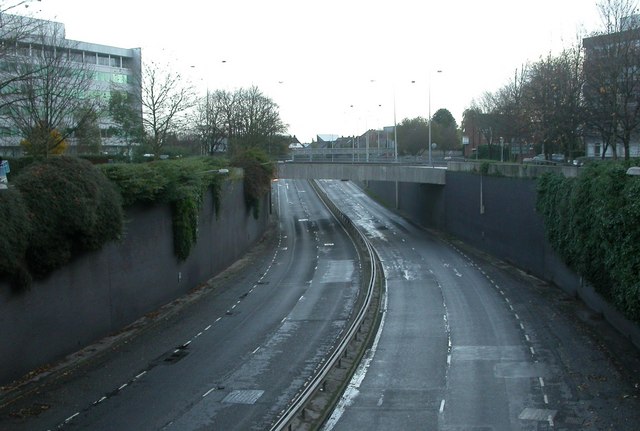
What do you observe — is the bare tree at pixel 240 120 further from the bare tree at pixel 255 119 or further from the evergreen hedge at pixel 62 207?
the evergreen hedge at pixel 62 207

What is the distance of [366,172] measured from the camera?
66.2 meters

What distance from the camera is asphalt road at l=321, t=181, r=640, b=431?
16.8m

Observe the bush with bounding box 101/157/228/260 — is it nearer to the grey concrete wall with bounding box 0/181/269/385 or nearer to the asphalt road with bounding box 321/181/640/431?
the grey concrete wall with bounding box 0/181/269/385

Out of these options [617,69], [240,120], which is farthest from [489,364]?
[240,120]

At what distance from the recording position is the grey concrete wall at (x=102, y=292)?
20.3 m

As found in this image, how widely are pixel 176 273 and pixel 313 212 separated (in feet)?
164

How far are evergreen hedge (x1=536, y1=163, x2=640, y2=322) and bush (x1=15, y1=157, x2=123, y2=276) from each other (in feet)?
52.2

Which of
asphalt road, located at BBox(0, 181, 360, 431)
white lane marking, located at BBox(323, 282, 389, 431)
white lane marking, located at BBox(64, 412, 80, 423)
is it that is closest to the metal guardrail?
asphalt road, located at BBox(0, 181, 360, 431)

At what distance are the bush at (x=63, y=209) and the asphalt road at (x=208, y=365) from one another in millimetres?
→ 3415

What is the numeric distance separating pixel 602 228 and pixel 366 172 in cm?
4301

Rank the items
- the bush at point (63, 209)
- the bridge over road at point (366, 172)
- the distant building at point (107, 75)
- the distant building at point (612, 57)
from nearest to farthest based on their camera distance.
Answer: the bush at point (63, 209) → the distant building at point (612, 57) → the distant building at point (107, 75) → the bridge over road at point (366, 172)

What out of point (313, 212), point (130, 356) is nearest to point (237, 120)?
point (313, 212)

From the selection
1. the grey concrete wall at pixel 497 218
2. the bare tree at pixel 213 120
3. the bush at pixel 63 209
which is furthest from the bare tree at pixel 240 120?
the bush at pixel 63 209

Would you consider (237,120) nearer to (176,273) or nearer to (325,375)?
(176,273)
